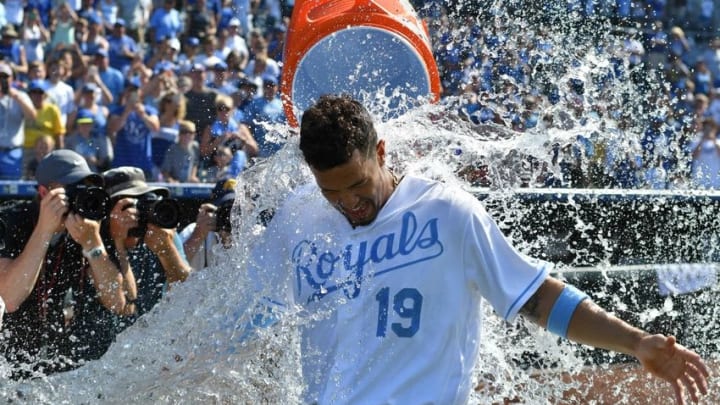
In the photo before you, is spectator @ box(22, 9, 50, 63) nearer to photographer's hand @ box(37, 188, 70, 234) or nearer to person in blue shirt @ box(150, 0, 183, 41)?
person in blue shirt @ box(150, 0, 183, 41)

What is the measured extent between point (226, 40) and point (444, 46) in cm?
550

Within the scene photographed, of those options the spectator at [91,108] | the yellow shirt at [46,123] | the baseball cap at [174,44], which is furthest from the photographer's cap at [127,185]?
the baseball cap at [174,44]

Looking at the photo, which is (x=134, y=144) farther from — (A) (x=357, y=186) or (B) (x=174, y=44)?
(A) (x=357, y=186)

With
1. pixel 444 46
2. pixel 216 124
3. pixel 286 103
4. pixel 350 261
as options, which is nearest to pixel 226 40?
pixel 216 124

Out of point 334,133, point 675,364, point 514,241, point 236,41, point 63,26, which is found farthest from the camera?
point 236,41

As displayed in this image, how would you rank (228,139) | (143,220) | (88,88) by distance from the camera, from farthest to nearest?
(88,88)
(228,139)
(143,220)

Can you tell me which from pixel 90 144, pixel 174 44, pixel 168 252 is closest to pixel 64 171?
pixel 168 252

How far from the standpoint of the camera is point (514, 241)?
5883mm

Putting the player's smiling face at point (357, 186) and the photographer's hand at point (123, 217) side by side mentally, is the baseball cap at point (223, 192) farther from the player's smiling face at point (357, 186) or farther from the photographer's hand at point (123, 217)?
the player's smiling face at point (357, 186)

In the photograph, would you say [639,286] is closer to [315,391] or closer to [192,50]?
[315,391]

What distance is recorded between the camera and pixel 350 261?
3004 millimetres

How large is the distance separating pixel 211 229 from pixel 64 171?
29.6 inches

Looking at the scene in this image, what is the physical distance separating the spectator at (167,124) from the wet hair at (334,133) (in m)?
6.24

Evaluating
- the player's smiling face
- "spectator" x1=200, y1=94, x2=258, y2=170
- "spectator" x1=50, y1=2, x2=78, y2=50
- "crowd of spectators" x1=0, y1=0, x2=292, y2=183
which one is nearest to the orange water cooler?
the player's smiling face
